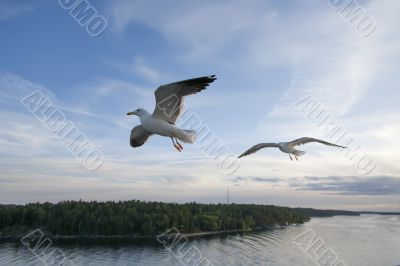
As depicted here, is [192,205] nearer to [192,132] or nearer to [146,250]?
[146,250]

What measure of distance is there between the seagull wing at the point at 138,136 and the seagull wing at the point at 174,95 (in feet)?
5.27

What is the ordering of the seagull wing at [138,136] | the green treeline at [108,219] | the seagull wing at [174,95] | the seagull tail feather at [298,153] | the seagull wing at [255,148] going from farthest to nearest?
the green treeline at [108,219] < the seagull wing at [255,148] < the seagull tail feather at [298,153] < the seagull wing at [138,136] < the seagull wing at [174,95]

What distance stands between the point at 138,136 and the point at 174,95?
2.77m

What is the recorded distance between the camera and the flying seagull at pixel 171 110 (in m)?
9.49

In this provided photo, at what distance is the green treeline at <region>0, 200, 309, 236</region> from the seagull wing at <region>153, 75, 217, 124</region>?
72148 mm

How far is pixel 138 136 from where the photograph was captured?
12398 mm

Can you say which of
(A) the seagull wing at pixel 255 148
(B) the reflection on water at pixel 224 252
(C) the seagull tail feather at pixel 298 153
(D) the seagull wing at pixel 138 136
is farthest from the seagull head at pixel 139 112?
(B) the reflection on water at pixel 224 252

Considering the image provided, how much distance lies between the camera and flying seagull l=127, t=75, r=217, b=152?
31.1 ft

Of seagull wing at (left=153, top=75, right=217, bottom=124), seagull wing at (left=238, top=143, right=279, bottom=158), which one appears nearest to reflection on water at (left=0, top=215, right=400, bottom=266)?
seagull wing at (left=238, top=143, right=279, bottom=158)

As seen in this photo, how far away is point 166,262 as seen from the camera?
174 ft

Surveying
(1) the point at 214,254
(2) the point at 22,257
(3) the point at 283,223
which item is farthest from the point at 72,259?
(3) the point at 283,223

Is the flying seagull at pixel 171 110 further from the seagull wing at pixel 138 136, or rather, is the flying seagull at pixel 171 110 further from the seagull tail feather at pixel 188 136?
the seagull wing at pixel 138 136

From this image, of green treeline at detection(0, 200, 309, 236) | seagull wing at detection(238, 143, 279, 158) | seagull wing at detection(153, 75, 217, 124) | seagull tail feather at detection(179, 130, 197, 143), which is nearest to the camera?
seagull wing at detection(153, 75, 217, 124)

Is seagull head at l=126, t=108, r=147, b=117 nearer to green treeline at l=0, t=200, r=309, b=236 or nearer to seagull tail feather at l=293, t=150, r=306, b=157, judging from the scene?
seagull tail feather at l=293, t=150, r=306, b=157
